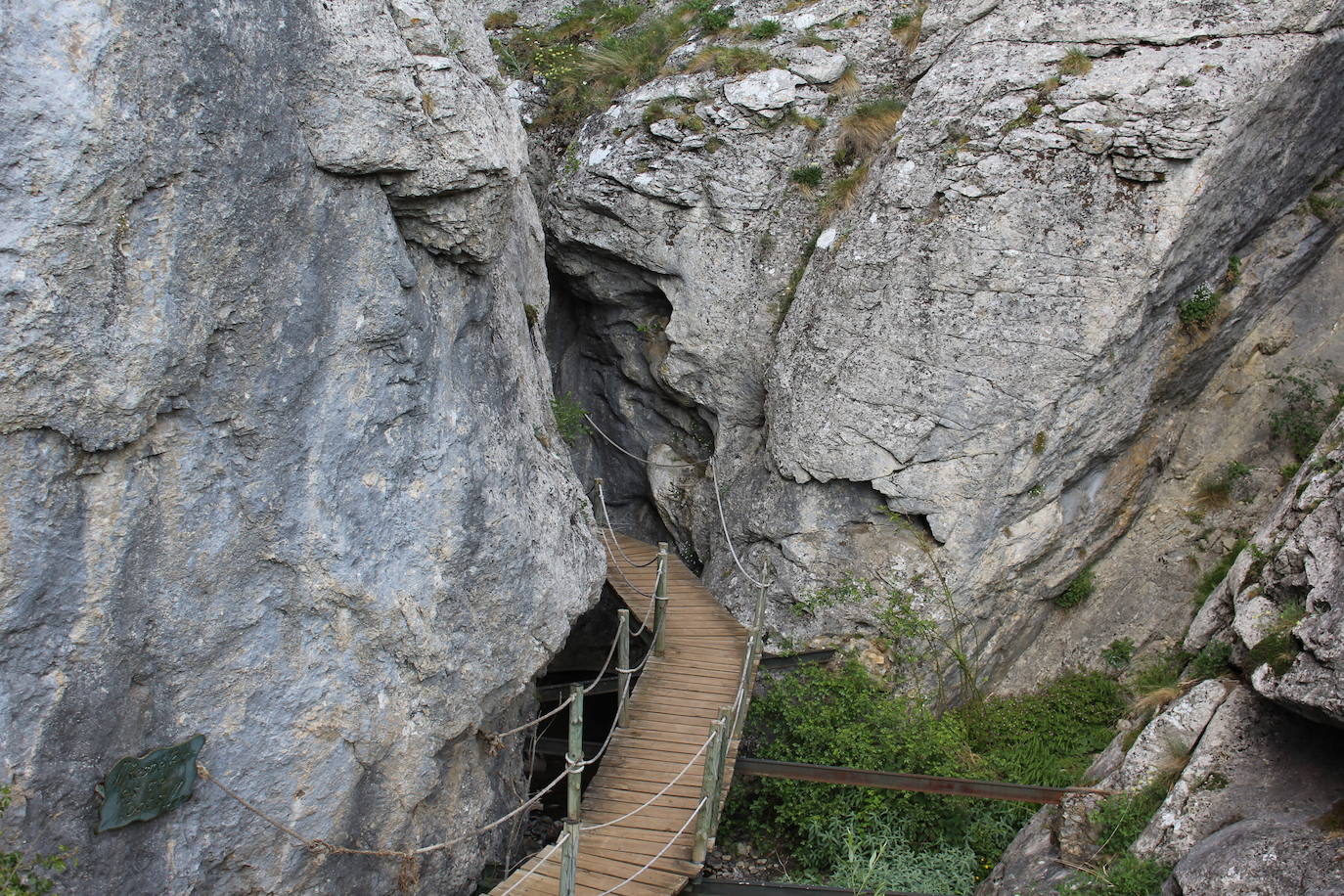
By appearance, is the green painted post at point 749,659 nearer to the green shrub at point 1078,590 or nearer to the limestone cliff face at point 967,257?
the limestone cliff face at point 967,257

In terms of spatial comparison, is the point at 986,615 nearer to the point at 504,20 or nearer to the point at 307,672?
the point at 307,672

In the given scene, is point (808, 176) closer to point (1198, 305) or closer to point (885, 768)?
point (1198, 305)

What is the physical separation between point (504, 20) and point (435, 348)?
12295 millimetres

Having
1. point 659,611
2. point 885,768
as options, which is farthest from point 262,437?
point 885,768

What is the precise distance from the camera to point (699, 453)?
589 inches

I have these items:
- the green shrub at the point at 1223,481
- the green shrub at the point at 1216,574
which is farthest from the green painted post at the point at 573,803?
the green shrub at the point at 1223,481

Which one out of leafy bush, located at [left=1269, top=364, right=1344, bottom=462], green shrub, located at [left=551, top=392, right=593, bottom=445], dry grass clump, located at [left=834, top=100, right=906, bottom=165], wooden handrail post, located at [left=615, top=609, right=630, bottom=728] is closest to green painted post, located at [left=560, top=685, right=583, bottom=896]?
wooden handrail post, located at [left=615, top=609, right=630, bottom=728]

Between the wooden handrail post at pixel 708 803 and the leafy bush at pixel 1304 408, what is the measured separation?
9.41 m

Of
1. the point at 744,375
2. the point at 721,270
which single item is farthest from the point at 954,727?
the point at 721,270

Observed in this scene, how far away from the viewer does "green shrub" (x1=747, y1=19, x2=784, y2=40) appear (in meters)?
14.3

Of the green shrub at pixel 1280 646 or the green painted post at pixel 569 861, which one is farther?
the green shrub at pixel 1280 646

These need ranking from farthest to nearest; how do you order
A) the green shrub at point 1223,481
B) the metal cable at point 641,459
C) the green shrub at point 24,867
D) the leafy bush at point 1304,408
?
1. the metal cable at point 641,459
2. the green shrub at point 1223,481
3. the leafy bush at point 1304,408
4. the green shrub at point 24,867

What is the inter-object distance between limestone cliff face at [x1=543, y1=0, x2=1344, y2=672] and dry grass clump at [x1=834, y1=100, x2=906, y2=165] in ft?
0.78

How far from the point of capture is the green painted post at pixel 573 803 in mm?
7027
